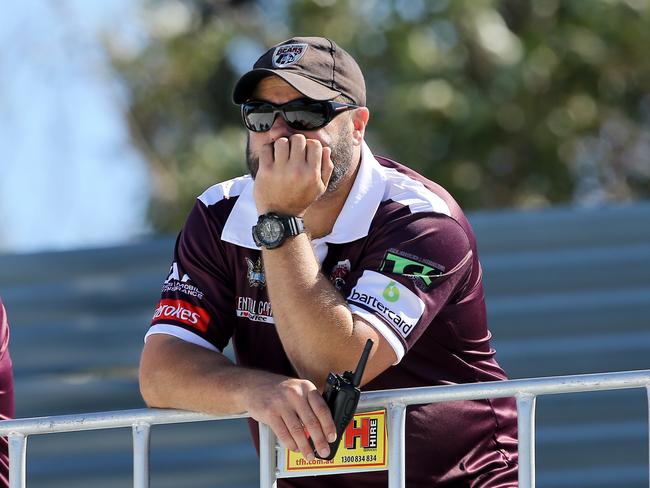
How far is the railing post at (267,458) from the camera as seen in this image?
8.48ft

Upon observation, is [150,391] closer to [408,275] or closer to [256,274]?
[256,274]

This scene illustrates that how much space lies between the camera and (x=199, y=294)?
3004 millimetres

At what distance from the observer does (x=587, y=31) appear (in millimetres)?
9305

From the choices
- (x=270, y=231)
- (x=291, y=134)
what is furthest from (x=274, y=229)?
(x=291, y=134)

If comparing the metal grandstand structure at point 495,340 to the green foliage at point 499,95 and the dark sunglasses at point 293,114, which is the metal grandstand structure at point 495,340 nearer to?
Result: the dark sunglasses at point 293,114

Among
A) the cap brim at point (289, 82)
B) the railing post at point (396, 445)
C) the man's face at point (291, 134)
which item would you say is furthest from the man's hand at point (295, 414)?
the cap brim at point (289, 82)

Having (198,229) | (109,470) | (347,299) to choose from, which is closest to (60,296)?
(109,470)

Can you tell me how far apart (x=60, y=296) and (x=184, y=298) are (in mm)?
2068

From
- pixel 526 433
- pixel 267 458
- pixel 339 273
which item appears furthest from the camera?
pixel 339 273

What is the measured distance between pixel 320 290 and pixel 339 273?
10.3 inches

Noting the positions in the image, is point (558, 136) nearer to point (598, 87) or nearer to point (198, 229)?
point (598, 87)

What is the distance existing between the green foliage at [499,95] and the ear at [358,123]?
6058 millimetres

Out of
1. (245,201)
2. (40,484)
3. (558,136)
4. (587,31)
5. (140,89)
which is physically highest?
(140,89)

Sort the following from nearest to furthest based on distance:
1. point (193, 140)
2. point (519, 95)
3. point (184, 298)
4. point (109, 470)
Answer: point (184, 298) < point (109, 470) < point (519, 95) < point (193, 140)
